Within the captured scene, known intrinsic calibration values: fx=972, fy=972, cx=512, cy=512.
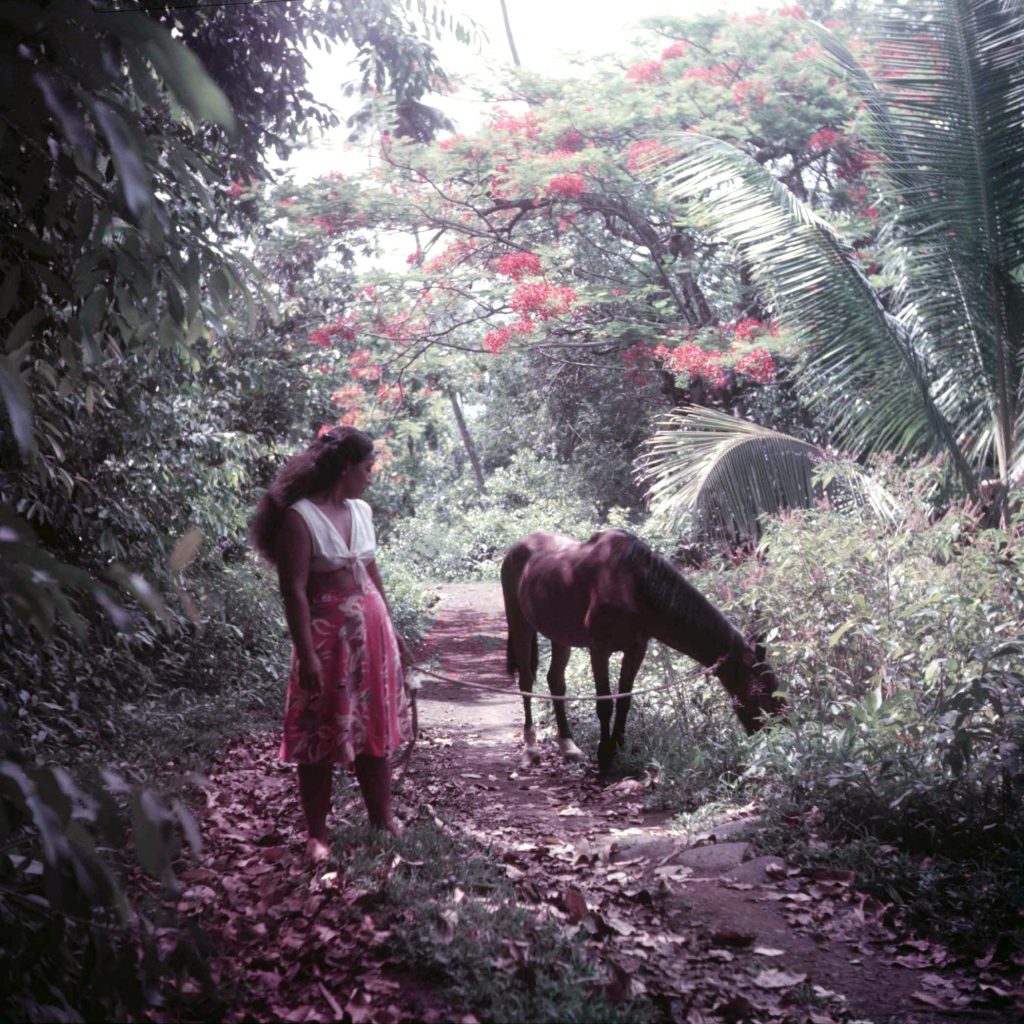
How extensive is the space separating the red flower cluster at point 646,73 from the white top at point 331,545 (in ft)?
35.8

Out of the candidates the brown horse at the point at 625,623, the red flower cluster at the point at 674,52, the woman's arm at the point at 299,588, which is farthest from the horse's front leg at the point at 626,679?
the red flower cluster at the point at 674,52

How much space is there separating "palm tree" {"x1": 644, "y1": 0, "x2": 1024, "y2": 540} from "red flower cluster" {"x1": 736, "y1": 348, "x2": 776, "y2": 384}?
1977 mm

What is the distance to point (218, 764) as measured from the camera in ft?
21.5

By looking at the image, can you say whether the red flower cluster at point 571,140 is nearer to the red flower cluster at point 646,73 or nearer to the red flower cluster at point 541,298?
the red flower cluster at point 646,73

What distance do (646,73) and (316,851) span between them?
12074 millimetres

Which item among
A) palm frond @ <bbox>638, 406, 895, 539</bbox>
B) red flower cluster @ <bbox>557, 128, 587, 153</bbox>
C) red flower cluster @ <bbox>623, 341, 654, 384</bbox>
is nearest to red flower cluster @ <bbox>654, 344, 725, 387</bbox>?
red flower cluster @ <bbox>623, 341, 654, 384</bbox>

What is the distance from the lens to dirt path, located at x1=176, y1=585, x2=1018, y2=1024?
3092 millimetres

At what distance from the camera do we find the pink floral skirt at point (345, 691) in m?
4.31

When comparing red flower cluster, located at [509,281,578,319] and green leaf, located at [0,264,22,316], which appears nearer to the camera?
green leaf, located at [0,264,22,316]

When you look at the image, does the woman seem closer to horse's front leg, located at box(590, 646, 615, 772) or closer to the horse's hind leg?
horse's front leg, located at box(590, 646, 615, 772)

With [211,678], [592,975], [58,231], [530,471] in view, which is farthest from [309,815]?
[530,471]

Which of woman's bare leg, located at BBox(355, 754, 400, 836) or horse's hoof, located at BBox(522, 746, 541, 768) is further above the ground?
woman's bare leg, located at BBox(355, 754, 400, 836)

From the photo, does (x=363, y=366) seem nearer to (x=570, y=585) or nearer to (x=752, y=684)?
(x=570, y=585)

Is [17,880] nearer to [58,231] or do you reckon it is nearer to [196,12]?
[58,231]
